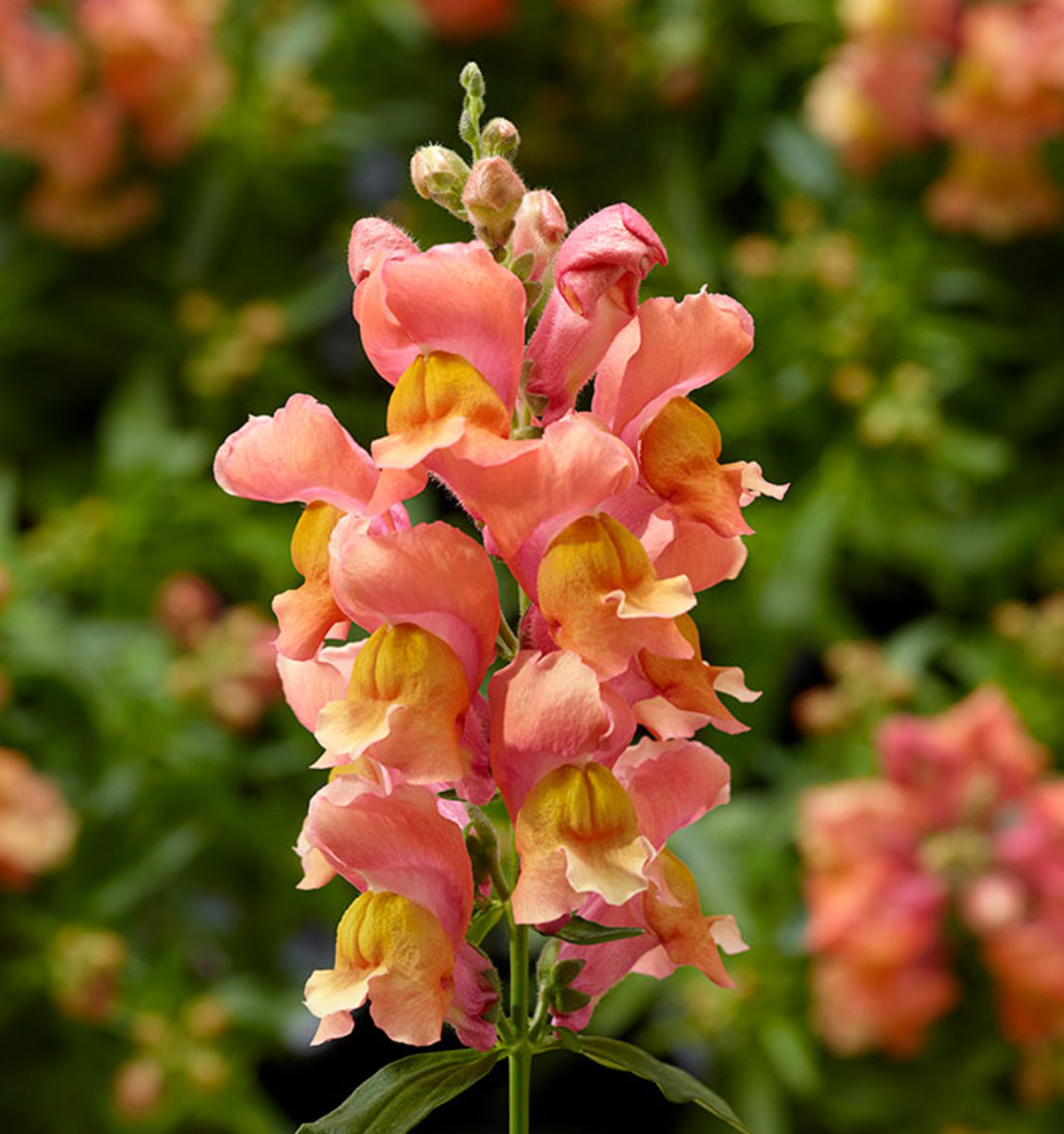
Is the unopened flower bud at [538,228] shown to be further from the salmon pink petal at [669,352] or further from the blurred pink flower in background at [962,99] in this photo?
the blurred pink flower in background at [962,99]

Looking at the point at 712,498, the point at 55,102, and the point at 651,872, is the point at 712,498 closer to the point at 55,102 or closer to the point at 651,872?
the point at 651,872

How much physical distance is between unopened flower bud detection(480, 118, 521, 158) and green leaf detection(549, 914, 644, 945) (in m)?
0.18

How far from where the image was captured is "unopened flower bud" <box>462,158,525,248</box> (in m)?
0.35

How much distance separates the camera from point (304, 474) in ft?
1.19

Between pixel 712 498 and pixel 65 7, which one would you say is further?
pixel 65 7

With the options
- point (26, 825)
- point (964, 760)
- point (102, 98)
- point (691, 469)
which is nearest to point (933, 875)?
point (964, 760)

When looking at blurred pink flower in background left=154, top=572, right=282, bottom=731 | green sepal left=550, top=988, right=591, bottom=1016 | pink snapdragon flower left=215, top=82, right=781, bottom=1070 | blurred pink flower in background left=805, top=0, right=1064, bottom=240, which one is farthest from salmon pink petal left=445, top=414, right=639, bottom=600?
blurred pink flower in background left=805, top=0, right=1064, bottom=240

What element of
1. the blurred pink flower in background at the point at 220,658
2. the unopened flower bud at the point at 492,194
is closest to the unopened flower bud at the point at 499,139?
the unopened flower bud at the point at 492,194

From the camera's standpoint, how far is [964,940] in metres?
1.01

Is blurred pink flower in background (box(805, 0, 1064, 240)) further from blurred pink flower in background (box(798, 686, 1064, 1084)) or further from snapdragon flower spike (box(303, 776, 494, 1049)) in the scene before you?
snapdragon flower spike (box(303, 776, 494, 1049))

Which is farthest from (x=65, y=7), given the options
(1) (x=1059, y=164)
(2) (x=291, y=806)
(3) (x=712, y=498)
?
(3) (x=712, y=498)

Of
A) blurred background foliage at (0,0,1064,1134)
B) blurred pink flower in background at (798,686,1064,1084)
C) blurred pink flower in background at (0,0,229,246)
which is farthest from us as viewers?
blurred pink flower in background at (0,0,229,246)

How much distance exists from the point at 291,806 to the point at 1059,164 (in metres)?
0.81

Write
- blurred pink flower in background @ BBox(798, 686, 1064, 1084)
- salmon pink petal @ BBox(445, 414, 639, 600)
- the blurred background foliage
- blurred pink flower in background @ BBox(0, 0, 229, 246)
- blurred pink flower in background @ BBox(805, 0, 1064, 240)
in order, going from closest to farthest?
salmon pink petal @ BBox(445, 414, 639, 600) < blurred pink flower in background @ BBox(798, 686, 1064, 1084) < the blurred background foliage < blurred pink flower in background @ BBox(805, 0, 1064, 240) < blurred pink flower in background @ BBox(0, 0, 229, 246)
